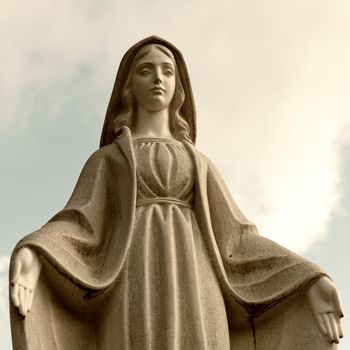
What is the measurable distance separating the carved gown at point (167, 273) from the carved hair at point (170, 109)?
2.37 feet

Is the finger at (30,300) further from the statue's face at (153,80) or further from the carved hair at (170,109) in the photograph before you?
the statue's face at (153,80)

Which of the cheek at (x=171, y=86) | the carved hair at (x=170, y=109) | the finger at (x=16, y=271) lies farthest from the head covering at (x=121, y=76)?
the finger at (x=16, y=271)

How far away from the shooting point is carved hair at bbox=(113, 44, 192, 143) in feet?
42.6

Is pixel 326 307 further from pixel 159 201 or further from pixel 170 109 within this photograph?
pixel 170 109

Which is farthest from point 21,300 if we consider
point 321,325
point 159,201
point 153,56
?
point 153,56

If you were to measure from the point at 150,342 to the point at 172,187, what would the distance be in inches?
81.9

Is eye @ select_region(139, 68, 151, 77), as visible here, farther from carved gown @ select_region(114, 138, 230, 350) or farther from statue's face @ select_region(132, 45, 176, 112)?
carved gown @ select_region(114, 138, 230, 350)

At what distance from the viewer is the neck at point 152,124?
41.9 ft

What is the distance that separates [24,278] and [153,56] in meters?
3.58

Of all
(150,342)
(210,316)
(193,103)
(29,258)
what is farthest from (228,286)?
(193,103)

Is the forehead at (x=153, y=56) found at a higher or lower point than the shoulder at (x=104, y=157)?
higher

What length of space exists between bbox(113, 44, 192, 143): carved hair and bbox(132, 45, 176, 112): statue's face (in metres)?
0.08

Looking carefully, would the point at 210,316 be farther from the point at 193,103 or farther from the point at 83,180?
the point at 193,103

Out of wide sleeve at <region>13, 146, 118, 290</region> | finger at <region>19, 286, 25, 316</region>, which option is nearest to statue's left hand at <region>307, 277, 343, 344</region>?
wide sleeve at <region>13, 146, 118, 290</region>
